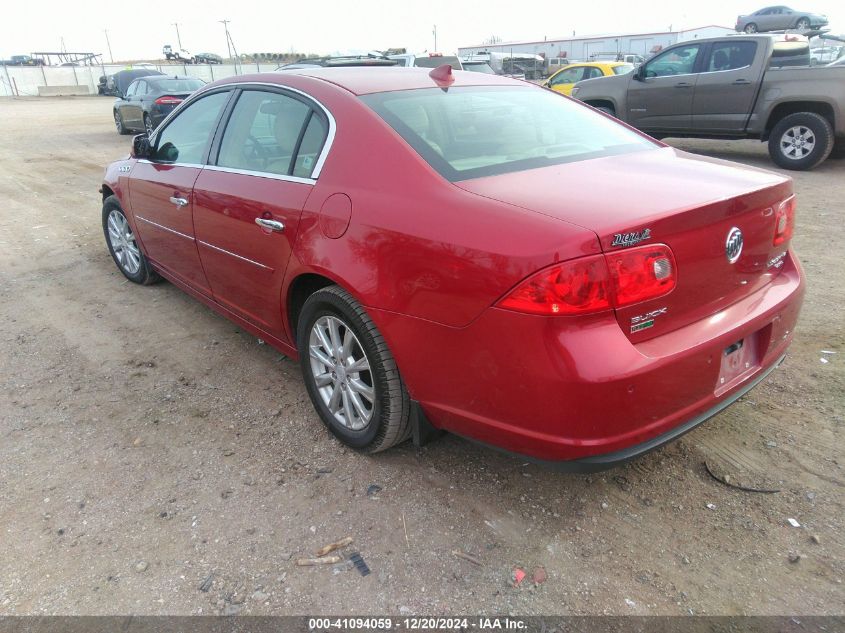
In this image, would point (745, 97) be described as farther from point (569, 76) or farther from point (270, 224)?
point (270, 224)

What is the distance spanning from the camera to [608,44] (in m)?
50.3

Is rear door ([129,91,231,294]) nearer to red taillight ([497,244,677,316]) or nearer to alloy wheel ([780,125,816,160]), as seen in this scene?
red taillight ([497,244,677,316])

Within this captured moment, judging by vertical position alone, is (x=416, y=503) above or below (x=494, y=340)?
below

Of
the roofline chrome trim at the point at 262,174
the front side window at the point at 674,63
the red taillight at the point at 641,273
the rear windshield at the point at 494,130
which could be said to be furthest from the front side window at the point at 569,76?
the red taillight at the point at 641,273

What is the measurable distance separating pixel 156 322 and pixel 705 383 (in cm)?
367

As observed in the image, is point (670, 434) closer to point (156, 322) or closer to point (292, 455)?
point (292, 455)

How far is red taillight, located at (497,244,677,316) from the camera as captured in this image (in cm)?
189

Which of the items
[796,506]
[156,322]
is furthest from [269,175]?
[796,506]

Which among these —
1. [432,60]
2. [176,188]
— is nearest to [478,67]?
[432,60]

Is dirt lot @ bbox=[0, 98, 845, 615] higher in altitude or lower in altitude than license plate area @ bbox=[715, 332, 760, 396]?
lower

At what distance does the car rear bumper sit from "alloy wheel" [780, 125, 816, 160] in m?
7.98

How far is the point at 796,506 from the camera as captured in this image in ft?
7.97

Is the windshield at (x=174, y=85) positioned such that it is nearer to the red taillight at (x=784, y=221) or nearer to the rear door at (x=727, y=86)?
the rear door at (x=727, y=86)

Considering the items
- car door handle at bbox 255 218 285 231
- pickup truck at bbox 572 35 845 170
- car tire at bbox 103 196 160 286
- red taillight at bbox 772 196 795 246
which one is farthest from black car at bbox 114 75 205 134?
red taillight at bbox 772 196 795 246
